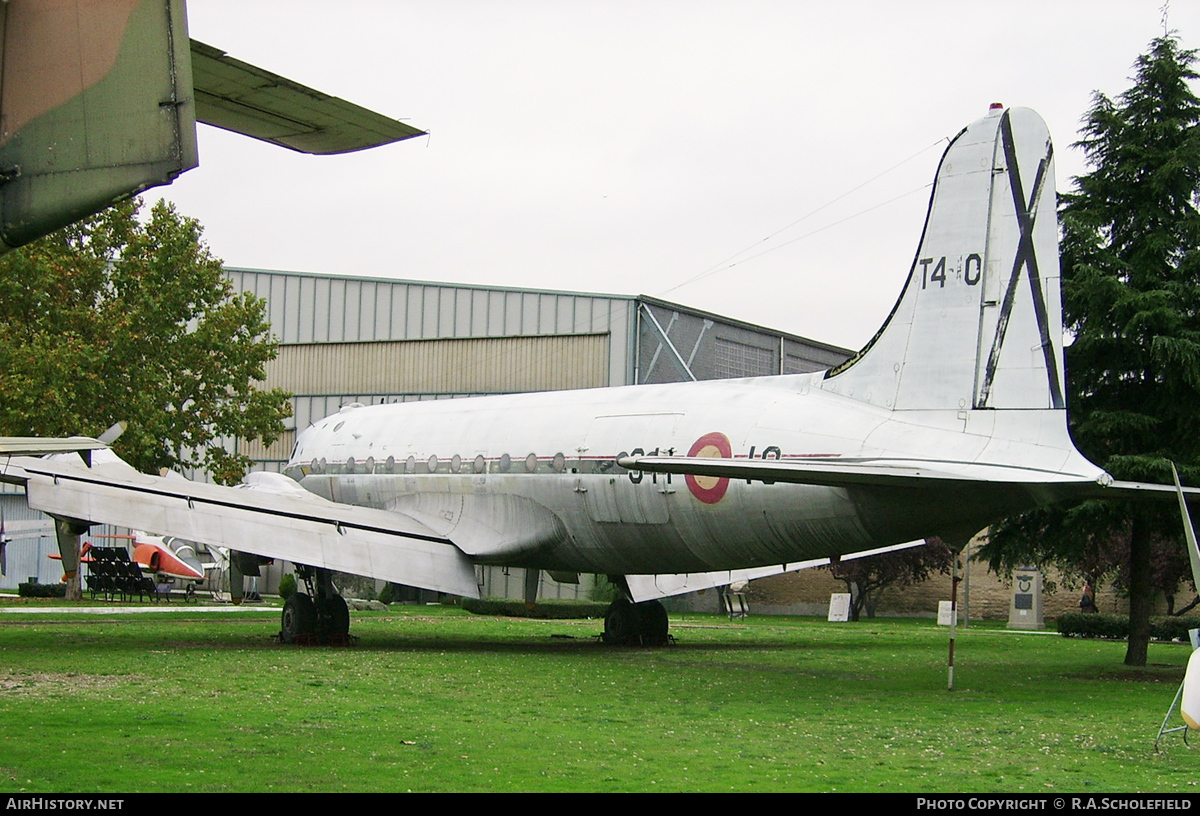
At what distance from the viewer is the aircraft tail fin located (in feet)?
53.4

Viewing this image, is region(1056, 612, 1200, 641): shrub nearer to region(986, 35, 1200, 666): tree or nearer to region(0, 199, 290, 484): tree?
region(986, 35, 1200, 666): tree

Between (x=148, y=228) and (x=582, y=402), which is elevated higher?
(x=148, y=228)

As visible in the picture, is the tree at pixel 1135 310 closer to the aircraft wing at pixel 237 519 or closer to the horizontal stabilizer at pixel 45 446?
the aircraft wing at pixel 237 519

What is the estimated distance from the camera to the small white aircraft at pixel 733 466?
52.5 ft

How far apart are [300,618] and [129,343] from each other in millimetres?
14324

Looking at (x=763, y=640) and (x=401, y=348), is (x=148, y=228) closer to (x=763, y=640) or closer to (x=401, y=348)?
(x=401, y=348)

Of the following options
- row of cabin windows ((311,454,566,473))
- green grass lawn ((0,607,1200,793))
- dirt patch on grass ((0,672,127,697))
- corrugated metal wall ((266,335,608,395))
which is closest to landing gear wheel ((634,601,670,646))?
green grass lawn ((0,607,1200,793))

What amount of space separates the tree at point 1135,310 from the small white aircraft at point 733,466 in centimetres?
364

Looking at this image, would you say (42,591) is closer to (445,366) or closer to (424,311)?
(445,366)

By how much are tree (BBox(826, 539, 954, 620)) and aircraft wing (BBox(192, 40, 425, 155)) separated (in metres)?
36.7

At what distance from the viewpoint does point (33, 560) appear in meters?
50.6

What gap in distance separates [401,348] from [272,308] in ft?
21.4

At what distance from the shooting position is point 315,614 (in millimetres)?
22797
